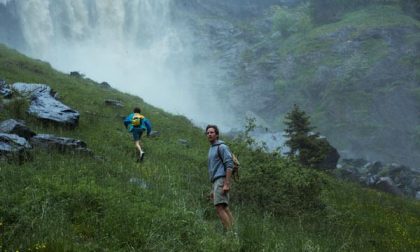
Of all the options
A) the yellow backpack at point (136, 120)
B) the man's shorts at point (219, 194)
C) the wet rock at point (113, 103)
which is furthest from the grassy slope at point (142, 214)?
the wet rock at point (113, 103)

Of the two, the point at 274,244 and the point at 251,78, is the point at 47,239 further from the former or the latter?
the point at 251,78

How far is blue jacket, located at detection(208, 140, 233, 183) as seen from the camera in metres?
9.90

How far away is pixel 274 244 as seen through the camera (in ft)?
29.8

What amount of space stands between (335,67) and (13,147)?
65479 mm

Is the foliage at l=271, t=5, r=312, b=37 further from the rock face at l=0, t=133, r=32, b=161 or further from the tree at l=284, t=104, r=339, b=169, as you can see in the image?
the rock face at l=0, t=133, r=32, b=161

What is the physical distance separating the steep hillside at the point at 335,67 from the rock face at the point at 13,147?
48.6 m

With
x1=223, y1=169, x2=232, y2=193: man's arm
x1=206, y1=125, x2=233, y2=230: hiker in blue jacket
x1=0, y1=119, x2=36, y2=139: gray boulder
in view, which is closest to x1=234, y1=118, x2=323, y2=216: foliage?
x1=206, y1=125, x2=233, y2=230: hiker in blue jacket

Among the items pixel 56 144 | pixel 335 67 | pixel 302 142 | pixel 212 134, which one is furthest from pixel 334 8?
pixel 212 134

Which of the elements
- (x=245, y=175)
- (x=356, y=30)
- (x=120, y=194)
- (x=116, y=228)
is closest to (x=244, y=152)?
(x=245, y=175)

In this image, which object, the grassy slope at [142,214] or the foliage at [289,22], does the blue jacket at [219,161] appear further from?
the foliage at [289,22]

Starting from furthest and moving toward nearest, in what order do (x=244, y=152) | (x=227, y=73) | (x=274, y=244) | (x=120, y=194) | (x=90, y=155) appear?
(x=227, y=73)
(x=244, y=152)
(x=90, y=155)
(x=120, y=194)
(x=274, y=244)

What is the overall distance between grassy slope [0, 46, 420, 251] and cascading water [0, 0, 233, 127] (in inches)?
1737

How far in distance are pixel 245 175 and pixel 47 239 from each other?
25.3 ft

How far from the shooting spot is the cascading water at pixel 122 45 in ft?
213
